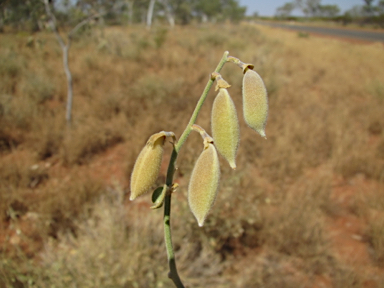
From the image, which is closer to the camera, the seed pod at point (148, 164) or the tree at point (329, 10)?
the seed pod at point (148, 164)

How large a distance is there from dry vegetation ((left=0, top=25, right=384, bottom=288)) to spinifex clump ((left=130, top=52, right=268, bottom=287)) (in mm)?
1280

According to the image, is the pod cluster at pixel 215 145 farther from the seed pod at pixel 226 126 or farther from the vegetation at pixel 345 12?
the vegetation at pixel 345 12

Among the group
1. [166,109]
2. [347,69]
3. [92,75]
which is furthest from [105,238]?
[347,69]

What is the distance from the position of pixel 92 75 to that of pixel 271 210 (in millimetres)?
4682

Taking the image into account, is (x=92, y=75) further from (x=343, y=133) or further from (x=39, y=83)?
(x=343, y=133)

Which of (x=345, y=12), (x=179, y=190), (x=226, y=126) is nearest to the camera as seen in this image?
(x=226, y=126)

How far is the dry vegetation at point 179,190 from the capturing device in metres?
2.00

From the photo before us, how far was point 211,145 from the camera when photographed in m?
0.74

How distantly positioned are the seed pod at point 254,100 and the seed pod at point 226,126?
2.2 inches

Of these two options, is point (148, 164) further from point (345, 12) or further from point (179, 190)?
point (345, 12)

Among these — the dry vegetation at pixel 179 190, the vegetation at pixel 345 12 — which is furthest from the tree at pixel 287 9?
the dry vegetation at pixel 179 190

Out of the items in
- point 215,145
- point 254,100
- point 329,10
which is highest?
point 329,10

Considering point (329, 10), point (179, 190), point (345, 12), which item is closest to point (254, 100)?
point (179, 190)

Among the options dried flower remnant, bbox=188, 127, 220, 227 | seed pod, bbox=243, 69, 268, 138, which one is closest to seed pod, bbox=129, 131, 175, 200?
dried flower remnant, bbox=188, 127, 220, 227
